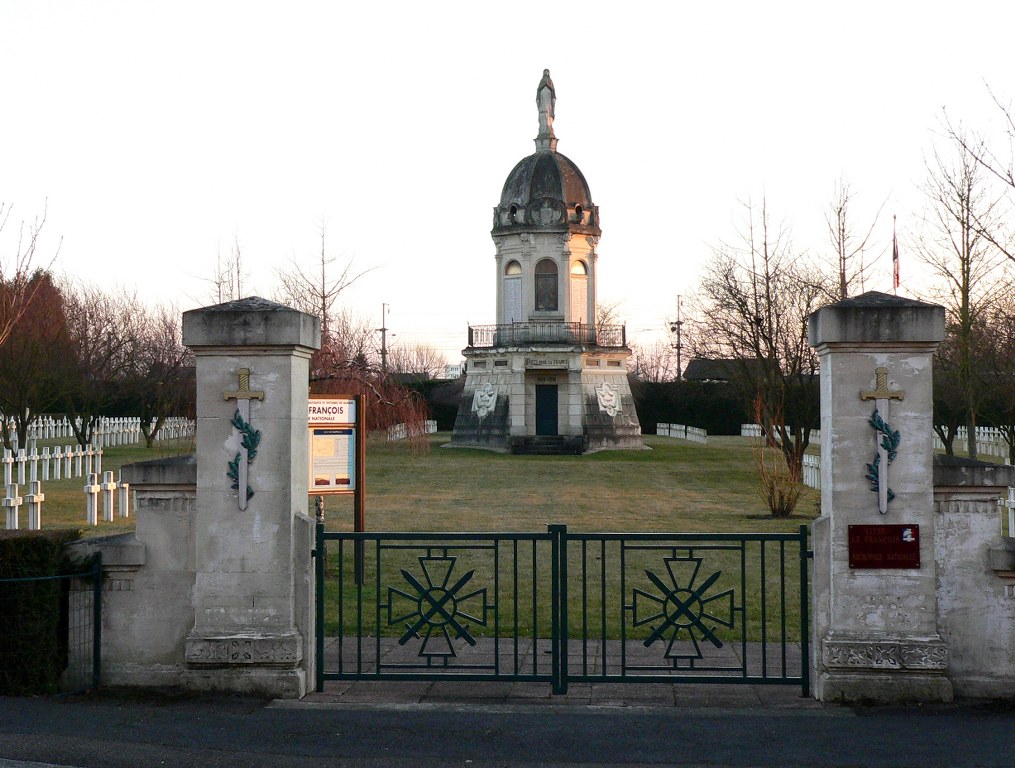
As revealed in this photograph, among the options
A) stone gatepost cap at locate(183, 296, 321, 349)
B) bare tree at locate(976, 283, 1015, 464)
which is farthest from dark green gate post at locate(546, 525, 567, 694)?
bare tree at locate(976, 283, 1015, 464)

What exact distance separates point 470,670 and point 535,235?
120 ft

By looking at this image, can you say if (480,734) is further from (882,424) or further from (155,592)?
(882,424)

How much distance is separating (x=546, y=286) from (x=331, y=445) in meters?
34.3

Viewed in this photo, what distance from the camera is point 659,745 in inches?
259

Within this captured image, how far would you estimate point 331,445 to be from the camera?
35.7ft

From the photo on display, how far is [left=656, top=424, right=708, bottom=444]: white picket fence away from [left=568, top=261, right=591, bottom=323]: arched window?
1236 centimetres

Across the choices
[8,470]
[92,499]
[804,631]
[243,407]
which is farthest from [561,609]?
[8,470]

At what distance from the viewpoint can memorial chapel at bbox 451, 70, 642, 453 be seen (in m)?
43.9

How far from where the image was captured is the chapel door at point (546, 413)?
44.3m

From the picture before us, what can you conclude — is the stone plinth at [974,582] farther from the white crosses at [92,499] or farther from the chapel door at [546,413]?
the chapel door at [546,413]

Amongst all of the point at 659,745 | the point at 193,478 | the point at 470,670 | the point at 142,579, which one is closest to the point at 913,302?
the point at 659,745

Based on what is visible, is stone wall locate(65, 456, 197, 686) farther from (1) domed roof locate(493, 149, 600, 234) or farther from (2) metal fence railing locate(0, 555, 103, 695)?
(1) domed roof locate(493, 149, 600, 234)

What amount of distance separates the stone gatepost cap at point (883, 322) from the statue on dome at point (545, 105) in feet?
132

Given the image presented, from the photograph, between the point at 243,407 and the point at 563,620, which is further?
the point at 243,407
